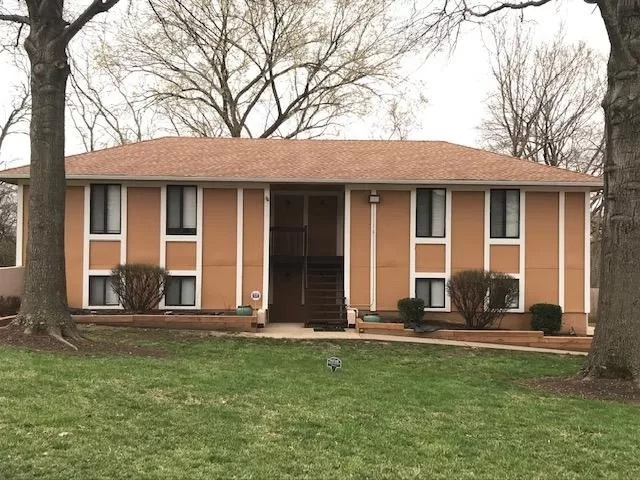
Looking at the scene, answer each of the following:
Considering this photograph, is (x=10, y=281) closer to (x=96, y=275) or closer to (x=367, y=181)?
(x=96, y=275)

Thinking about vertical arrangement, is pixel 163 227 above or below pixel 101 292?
above

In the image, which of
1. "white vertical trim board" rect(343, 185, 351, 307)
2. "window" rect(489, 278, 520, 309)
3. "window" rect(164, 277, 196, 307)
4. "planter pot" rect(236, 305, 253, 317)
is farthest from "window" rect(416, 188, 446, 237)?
"window" rect(164, 277, 196, 307)

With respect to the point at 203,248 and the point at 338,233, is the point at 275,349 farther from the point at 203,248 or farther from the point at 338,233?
the point at 338,233

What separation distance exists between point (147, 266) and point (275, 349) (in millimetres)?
5063

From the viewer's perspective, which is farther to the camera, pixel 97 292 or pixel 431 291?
pixel 431 291

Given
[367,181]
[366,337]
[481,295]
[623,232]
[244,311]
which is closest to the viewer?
[623,232]

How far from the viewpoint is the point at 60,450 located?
4.57 metres

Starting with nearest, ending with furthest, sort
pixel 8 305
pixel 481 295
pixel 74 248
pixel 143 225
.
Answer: pixel 8 305 → pixel 481 295 → pixel 74 248 → pixel 143 225

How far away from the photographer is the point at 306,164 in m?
16.2

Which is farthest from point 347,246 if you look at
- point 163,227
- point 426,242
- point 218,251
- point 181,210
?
point 163,227

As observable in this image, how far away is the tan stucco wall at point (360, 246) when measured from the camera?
1538cm

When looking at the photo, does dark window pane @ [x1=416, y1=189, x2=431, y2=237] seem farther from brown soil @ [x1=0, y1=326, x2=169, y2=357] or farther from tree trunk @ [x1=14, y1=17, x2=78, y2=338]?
tree trunk @ [x1=14, y1=17, x2=78, y2=338]

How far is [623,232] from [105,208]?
475 inches

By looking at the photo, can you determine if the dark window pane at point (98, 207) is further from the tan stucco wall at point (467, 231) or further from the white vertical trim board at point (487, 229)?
the white vertical trim board at point (487, 229)
